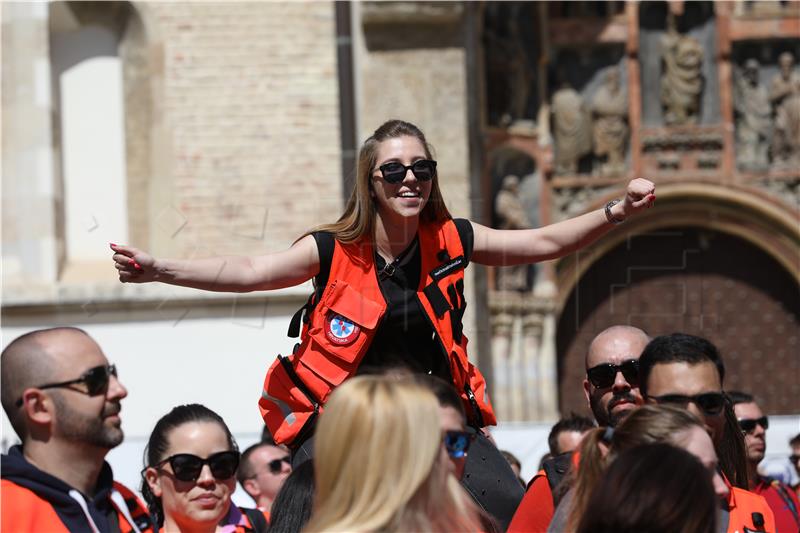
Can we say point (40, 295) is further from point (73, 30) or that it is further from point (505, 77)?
point (505, 77)

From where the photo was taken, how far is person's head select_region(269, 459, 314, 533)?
4.15m

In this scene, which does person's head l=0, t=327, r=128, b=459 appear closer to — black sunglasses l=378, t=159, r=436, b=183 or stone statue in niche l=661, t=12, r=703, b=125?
black sunglasses l=378, t=159, r=436, b=183

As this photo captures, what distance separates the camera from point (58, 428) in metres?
3.70

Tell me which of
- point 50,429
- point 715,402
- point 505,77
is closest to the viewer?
point 50,429

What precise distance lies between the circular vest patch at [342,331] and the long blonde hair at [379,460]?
→ 1.44 metres

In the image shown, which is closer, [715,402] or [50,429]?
[50,429]

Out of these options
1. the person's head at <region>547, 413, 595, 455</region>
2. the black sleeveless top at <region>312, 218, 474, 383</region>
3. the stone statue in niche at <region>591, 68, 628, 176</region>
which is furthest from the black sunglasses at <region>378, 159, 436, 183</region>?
the stone statue in niche at <region>591, 68, 628, 176</region>

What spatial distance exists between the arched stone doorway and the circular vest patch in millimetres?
11898

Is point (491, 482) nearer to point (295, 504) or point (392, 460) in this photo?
point (295, 504)

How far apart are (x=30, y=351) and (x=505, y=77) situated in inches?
503

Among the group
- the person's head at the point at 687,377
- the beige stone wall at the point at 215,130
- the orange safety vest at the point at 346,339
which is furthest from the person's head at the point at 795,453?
the beige stone wall at the point at 215,130

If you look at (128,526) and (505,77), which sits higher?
(505,77)

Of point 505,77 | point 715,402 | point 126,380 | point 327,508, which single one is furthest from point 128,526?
point 505,77

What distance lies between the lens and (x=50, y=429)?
370cm
